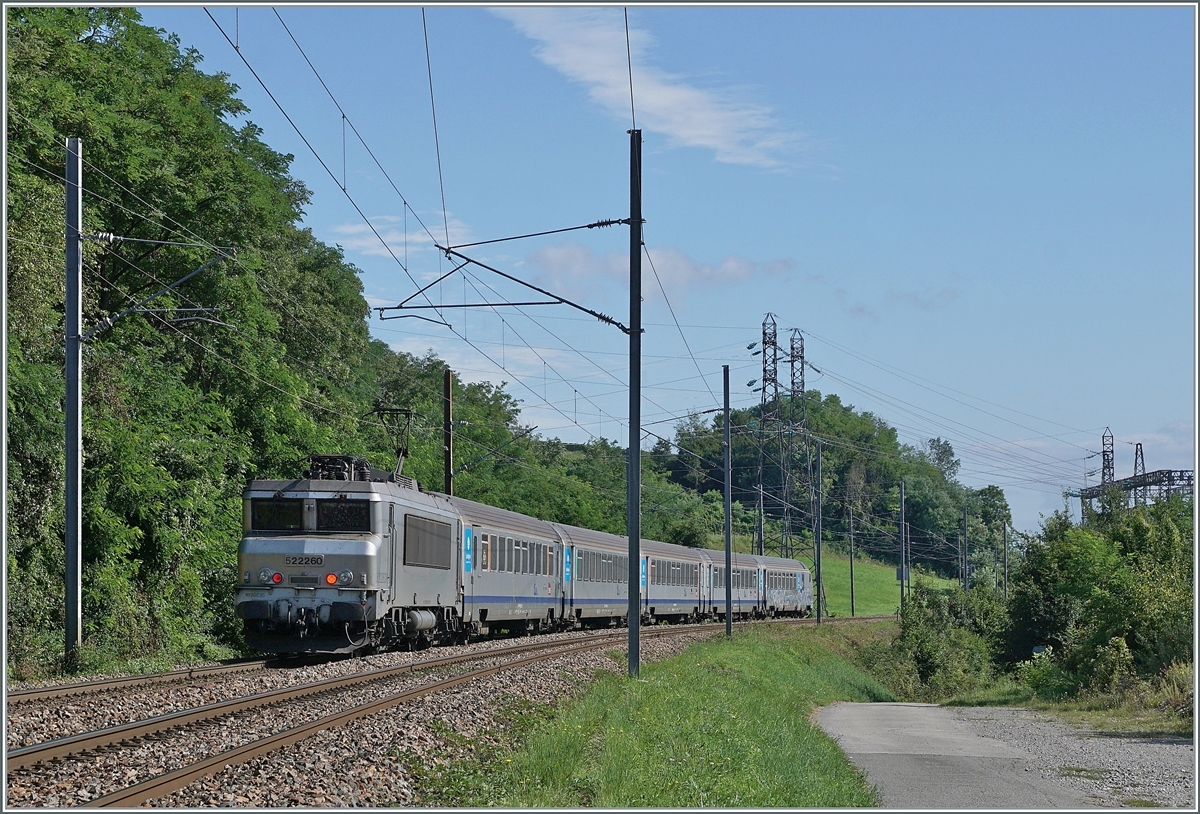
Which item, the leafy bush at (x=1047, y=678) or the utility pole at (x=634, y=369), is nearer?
the utility pole at (x=634, y=369)

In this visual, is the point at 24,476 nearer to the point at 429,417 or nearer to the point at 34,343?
the point at 34,343

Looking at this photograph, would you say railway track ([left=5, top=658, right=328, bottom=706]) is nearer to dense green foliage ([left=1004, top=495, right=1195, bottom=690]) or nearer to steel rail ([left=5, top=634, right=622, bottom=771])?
steel rail ([left=5, top=634, right=622, bottom=771])

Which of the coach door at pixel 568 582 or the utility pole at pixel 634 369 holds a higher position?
the utility pole at pixel 634 369

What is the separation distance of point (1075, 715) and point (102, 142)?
2736 cm

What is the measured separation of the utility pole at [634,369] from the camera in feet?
70.9

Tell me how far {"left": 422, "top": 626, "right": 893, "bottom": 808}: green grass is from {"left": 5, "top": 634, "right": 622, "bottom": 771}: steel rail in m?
3.33

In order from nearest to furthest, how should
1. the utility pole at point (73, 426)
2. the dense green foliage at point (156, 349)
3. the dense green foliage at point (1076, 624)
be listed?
1. the utility pole at point (73, 426)
2. the dense green foliage at point (156, 349)
3. the dense green foliage at point (1076, 624)

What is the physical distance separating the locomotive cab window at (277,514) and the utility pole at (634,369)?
615cm

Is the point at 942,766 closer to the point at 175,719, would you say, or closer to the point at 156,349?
the point at 175,719

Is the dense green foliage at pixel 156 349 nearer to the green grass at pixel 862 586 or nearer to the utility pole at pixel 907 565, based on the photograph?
the utility pole at pixel 907 565

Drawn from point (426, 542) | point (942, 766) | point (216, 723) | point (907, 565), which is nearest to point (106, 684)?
point (216, 723)

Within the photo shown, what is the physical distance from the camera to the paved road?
1281 cm

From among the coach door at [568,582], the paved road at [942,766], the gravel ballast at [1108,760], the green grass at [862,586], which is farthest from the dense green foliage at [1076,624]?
the green grass at [862,586]

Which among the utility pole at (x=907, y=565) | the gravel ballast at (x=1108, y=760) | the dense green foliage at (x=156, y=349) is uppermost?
the dense green foliage at (x=156, y=349)
